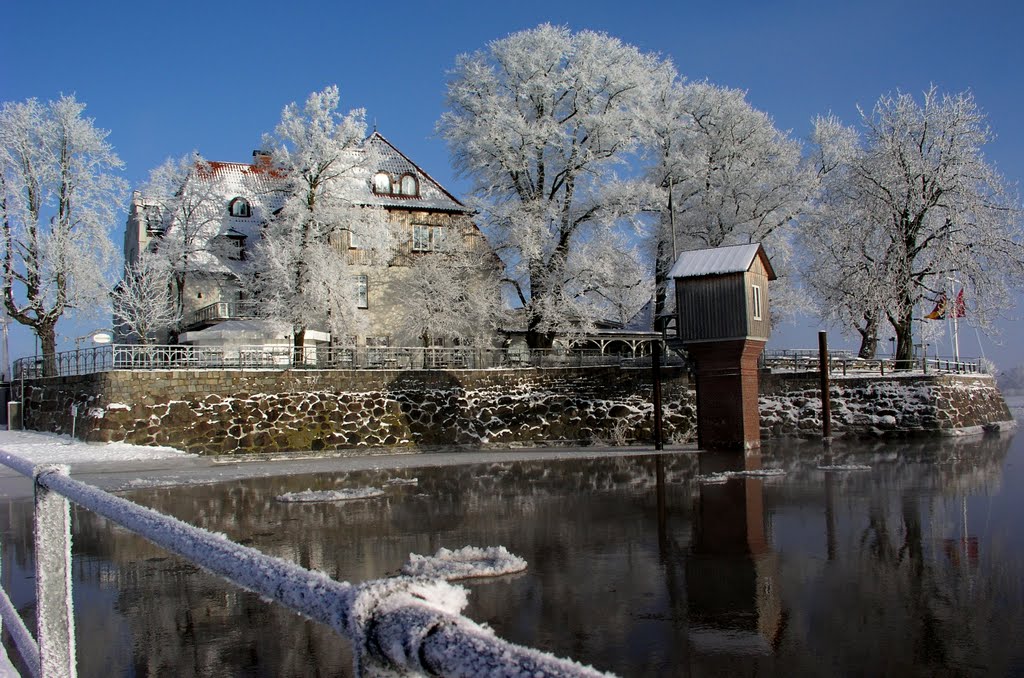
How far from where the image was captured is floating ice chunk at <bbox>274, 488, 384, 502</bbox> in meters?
18.3

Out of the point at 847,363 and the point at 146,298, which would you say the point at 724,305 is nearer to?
the point at 847,363

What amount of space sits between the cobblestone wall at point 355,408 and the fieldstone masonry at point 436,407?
0.04 meters

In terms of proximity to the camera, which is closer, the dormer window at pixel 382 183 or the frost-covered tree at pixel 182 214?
the frost-covered tree at pixel 182 214

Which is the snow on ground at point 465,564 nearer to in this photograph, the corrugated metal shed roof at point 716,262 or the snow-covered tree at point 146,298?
the corrugated metal shed roof at point 716,262

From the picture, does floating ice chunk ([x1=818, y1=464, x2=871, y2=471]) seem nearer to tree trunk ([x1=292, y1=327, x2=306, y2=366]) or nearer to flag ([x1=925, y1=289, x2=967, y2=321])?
flag ([x1=925, y1=289, x2=967, y2=321])

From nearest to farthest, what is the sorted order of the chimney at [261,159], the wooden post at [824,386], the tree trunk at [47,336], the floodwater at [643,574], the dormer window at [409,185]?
the floodwater at [643,574], the wooden post at [824,386], the tree trunk at [47,336], the dormer window at [409,185], the chimney at [261,159]

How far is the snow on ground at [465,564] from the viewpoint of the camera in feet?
33.4

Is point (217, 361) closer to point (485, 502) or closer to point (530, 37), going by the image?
point (485, 502)

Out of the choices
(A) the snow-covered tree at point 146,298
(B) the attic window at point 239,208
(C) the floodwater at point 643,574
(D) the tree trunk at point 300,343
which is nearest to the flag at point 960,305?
(C) the floodwater at point 643,574

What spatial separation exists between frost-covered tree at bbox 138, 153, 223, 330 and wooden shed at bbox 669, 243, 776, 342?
2630 cm

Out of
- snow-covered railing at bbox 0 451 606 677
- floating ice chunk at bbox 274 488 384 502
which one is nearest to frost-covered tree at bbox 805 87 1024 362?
floating ice chunk at bbox 274 488 384 502

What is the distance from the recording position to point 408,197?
4712cm

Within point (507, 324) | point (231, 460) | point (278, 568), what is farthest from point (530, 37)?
point (278, 568)

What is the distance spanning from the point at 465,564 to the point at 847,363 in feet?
105
